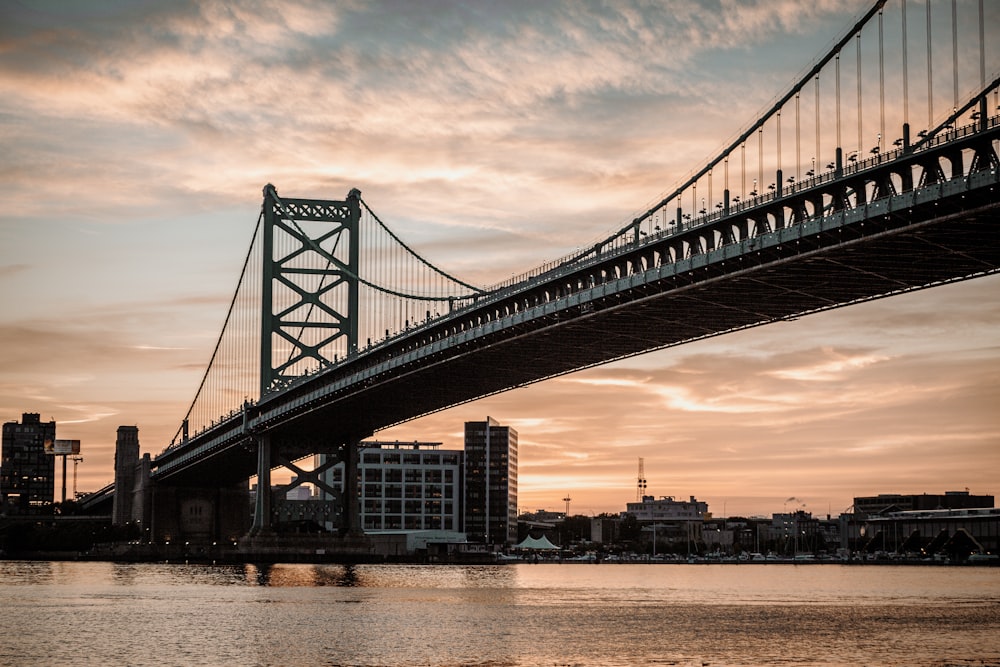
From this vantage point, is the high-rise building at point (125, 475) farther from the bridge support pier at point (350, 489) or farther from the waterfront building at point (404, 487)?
the bridge support pier at point (350, 489)

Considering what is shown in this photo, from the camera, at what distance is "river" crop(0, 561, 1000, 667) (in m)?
41.3

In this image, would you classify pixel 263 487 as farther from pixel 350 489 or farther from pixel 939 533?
pixel 939 533

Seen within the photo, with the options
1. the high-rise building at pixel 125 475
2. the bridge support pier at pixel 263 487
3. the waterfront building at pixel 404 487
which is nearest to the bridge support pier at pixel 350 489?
the bridge support pier at pixel 263 487

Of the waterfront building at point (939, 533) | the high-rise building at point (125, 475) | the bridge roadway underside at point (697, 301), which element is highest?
the bridge roadway underside at point (697, 301)

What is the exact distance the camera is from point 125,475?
14838cm

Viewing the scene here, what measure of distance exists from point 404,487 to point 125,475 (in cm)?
4104

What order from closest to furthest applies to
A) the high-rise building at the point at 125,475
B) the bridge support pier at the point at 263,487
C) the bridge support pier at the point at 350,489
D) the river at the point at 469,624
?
the river at the point at 469,624, the bridge support pier at the point at 263,487, the bridge support pier at the point at 350,489, the high-rise building at the point at 125,475

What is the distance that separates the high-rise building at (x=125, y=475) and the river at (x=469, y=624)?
63283mm

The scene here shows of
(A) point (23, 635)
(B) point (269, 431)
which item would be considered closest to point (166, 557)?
(B) point (269, 431)

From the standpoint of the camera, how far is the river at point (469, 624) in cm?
4134

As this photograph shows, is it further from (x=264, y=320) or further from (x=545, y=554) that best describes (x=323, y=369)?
(x=545, y=554)

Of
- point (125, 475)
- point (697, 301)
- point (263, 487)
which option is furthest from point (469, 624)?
point (125, 475)

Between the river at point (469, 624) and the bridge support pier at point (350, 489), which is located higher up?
the bridge support pier at point (350, 489)

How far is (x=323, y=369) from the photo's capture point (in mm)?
95625
